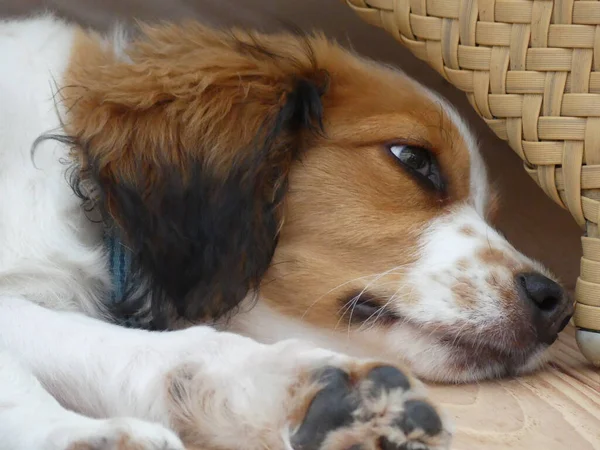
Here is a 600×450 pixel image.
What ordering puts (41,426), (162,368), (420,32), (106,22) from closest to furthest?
(41,426), (162,368), (420,32), (106,22)

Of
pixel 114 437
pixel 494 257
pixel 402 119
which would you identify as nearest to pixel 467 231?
pixel 494 257

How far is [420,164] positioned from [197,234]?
1.37 feet

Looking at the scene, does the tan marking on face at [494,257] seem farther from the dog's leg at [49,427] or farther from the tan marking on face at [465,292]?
the dog's leg at [49,427]

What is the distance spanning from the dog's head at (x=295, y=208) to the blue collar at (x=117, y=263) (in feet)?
0.11

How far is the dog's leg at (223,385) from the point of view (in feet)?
2.51

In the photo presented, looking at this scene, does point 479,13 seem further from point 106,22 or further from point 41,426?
point 106,22

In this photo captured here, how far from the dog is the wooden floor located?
0.05m

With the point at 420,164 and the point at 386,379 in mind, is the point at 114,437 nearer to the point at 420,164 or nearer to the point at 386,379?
the point at 386,379

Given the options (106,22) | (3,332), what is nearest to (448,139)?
(3,332)

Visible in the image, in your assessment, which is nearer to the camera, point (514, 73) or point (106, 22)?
point (514, 73)

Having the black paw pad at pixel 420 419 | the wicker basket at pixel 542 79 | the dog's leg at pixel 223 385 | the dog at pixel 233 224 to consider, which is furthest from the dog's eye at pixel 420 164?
the black paw pad at pixel 420 419

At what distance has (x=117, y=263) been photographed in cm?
A: 117

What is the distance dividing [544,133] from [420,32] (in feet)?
0.90

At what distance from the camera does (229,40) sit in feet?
4.35
